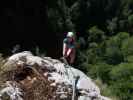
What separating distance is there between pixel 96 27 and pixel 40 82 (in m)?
14.2

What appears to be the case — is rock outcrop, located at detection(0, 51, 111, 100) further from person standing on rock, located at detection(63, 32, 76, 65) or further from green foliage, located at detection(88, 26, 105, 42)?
green foliage, located at detection(88, 26, 105, 42)

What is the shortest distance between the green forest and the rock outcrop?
26.1ft

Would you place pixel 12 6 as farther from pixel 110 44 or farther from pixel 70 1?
pixel 110 44

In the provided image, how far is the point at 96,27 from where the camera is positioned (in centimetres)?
2200

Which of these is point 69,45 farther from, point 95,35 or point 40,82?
point 95,35

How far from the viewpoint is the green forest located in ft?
62.0

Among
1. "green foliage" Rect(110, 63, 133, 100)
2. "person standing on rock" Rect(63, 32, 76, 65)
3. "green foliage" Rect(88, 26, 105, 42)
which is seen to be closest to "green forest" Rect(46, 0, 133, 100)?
"green foliage" Rect(88, 26, 105, 42)

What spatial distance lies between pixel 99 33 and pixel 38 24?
2.84 metres

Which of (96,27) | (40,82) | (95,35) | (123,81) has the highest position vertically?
(96,27)

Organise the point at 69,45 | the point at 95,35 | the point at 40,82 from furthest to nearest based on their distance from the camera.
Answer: the point at 95,35, the point at 69,45, the point at 40,82

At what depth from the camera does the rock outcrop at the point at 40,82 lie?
7797 mm

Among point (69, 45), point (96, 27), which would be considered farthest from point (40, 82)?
point (96, 27)

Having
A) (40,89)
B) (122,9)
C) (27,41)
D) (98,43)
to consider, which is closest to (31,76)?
(40,89)

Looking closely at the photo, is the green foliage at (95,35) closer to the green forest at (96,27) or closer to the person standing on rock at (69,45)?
the green forest at (96,27)
